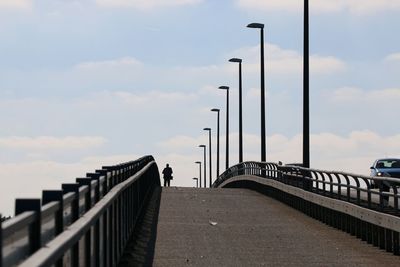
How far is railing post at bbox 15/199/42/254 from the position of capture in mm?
6176

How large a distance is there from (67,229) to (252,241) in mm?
12025

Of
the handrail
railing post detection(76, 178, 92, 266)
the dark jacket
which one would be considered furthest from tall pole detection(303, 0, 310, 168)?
the dark jacket

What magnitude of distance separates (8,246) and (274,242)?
47.6 feet

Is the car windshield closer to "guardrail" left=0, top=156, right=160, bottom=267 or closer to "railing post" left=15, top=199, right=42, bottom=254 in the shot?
"guardrail" left=0, top=156, right=160, bottom=267

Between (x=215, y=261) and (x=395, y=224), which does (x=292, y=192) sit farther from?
(x=215, y=261)

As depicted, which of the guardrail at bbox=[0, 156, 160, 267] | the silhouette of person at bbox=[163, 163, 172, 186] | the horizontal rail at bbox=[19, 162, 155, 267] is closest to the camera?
the guardrail at bbox=[0, 156, 160, 267]

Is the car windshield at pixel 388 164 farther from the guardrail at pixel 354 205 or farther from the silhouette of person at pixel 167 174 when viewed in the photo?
the silhouette of person at pixel 167 174

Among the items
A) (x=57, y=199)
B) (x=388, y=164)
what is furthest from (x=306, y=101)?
(x=57, y=199)

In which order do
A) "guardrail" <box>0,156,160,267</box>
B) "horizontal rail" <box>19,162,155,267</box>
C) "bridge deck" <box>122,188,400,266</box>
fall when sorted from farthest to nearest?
"bridge deck" <box>122,188,400,266</box> < "horizontal rail" <box>19,162,155,267</box> < "guardrail" <box>0,156,160,267</box>

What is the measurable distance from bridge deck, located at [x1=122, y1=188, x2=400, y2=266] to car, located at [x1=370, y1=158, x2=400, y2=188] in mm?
8804

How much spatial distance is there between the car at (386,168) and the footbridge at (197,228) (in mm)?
4660

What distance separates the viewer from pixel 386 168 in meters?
39.3

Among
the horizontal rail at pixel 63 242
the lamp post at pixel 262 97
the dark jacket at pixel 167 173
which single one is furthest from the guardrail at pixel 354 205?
the dark jacket at pixel 167 173

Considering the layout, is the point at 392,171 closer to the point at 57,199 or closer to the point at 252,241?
the point at 252,241
